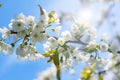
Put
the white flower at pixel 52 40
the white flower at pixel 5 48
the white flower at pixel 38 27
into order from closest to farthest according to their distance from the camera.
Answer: the white flower at pixel 38 27
the white flower at pixel 52 40
the white flower at pixel 5 48

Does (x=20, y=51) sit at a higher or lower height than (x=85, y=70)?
higher

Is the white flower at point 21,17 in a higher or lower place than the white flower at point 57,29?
higher

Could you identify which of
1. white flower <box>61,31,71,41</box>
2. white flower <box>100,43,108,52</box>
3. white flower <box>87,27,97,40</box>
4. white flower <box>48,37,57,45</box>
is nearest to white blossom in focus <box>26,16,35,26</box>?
white flower <box>48,37,57,45</box>

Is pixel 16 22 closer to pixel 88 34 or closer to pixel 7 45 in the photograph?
pixel 7 45

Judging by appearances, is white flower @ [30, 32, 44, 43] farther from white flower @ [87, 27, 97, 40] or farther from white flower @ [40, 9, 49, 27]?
white flower @ [87, 27, 97, 40]

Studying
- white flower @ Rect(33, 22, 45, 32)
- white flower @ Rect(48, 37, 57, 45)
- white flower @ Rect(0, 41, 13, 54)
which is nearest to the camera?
white flower @ Rect(33, 22, 45, 32)

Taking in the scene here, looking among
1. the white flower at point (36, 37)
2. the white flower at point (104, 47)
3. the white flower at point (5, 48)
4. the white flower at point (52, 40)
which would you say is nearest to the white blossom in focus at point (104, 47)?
the white flower at point (104, 47)

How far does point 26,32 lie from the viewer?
1.89 metres

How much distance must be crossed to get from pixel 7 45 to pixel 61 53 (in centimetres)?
42

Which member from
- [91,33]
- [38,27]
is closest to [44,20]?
[38,27]

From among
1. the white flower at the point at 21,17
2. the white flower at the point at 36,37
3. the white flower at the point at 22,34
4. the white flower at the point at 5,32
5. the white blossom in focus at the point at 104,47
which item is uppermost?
the white flower at the point at 21,17

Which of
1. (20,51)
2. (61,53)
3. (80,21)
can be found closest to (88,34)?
(80,21)

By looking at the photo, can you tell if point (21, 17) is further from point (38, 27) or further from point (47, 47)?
point (47, 47)

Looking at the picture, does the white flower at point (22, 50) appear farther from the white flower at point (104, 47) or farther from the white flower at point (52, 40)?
the white flower at point (104, 47)
